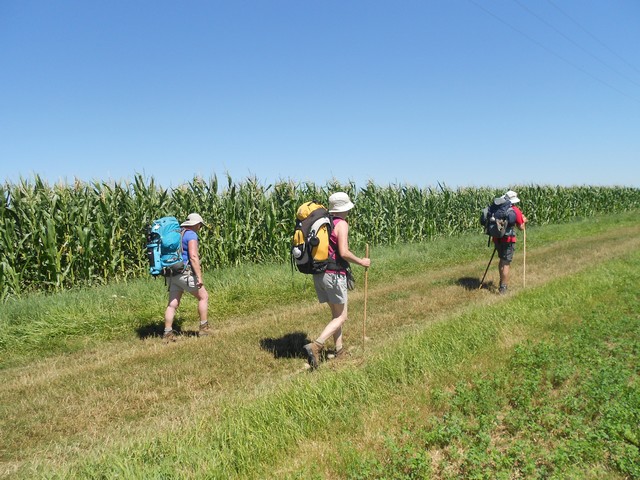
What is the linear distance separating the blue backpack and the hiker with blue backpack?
6592mm

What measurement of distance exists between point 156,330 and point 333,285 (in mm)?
3900

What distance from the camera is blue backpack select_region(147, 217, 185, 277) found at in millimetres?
6852

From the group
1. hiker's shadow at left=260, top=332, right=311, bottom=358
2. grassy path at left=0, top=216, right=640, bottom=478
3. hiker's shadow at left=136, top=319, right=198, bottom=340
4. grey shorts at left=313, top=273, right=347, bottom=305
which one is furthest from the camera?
hiker's shadow at left=136, top=319, right=198, bottom=340

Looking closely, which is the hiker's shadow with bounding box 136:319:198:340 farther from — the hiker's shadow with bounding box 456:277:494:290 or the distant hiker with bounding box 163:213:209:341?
the hiker's shadow with bounding box 456:277:494:290

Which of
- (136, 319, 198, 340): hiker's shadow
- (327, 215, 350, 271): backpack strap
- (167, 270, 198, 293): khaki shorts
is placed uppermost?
(327, 215, 350, 271): backpack strap

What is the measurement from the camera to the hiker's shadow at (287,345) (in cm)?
638

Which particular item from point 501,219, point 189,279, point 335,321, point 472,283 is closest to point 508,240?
point 501,219

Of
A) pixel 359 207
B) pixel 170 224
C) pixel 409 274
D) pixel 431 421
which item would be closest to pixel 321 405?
pixel 431 421

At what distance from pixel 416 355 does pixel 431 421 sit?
1.36m

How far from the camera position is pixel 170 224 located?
7035 millimetres

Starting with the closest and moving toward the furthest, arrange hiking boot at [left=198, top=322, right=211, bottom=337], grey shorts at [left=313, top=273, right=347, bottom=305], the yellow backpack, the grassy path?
the grassy path → the yellow backpack → grey shorts at [left=313, top=273, right=347, bottom=305] → hiking boot at [left=198, top=322, right=211, bottom=337]

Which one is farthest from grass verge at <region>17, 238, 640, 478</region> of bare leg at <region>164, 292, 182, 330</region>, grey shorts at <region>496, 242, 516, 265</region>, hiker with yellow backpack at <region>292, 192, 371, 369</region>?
grey shorts at <region>496, 242, 516, 265</region>

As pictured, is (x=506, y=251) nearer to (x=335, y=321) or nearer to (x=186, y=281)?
(x=335, y=321)

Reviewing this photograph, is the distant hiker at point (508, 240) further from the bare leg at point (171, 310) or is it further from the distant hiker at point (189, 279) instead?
the bare leg at point (171, 310)
